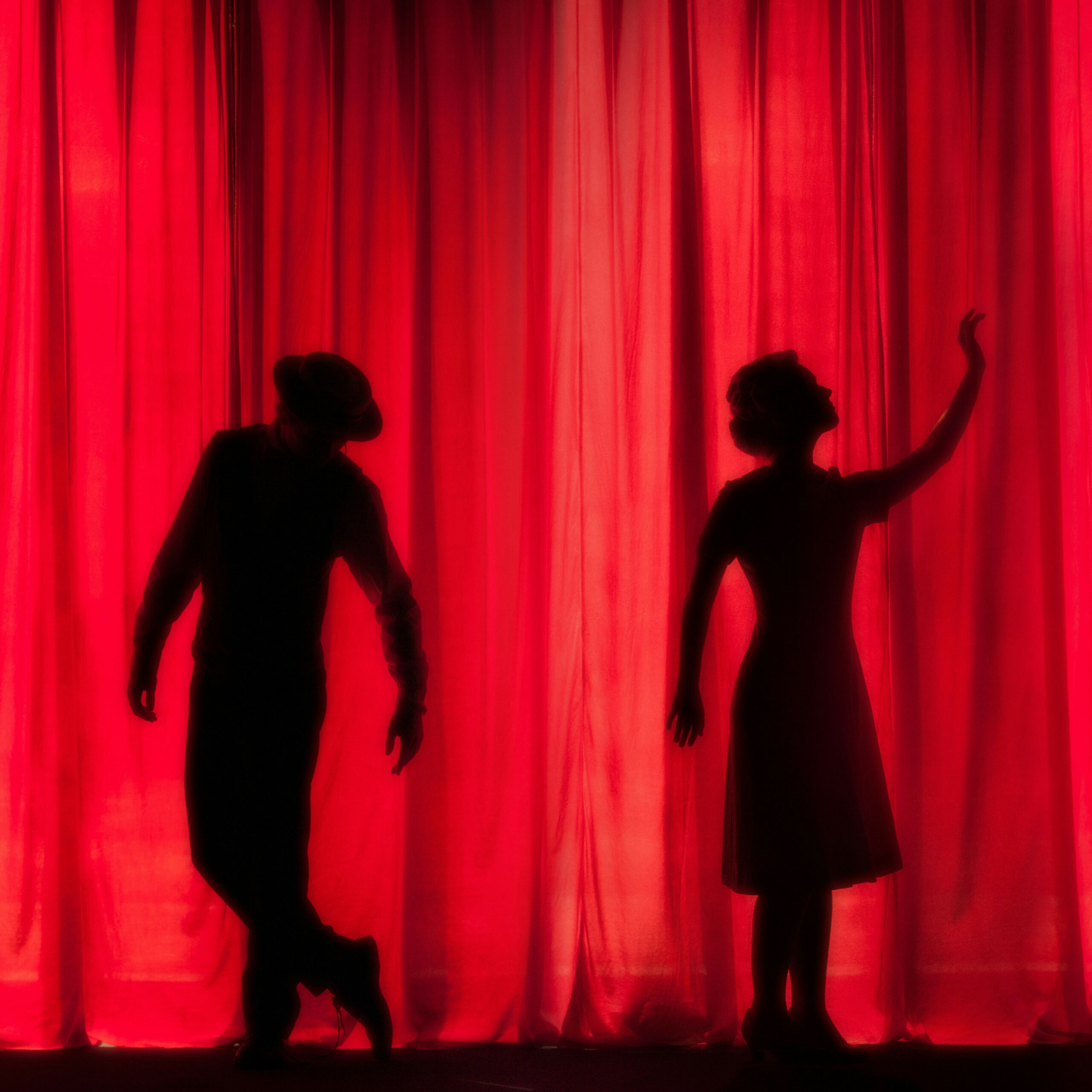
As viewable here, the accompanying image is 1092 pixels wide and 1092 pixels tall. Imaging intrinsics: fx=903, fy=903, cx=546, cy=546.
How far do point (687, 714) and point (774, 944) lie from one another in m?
0.46

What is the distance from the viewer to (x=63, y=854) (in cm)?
206

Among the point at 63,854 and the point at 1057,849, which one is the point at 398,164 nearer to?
the point at 63,854

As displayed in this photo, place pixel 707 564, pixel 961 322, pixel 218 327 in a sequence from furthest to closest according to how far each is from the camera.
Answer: pixel 218 327 → pixel 961 322 → pixel 707 564

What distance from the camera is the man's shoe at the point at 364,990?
68.6 inches

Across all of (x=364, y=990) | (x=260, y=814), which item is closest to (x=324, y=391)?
(x=260, y=814)

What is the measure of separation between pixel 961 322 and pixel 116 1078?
7.58 ft

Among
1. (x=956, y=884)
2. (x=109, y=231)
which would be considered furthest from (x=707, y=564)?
(x=109, y=231)

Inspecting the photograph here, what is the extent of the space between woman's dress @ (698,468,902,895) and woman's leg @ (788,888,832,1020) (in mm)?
98

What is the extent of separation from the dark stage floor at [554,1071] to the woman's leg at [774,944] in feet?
0.48

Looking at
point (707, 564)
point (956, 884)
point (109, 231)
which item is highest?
point (109, 231)

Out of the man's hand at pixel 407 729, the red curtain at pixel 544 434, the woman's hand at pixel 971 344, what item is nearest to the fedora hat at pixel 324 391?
the red curtain at pixel 544 434

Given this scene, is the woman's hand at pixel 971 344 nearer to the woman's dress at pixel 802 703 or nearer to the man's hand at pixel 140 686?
the woman's dress at pixel 802 703

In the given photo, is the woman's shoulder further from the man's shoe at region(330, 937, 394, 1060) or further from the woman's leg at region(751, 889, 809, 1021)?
the man's shoe at region(330, 937, 394, 1060)

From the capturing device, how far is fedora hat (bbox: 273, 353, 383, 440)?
1.68 meters
